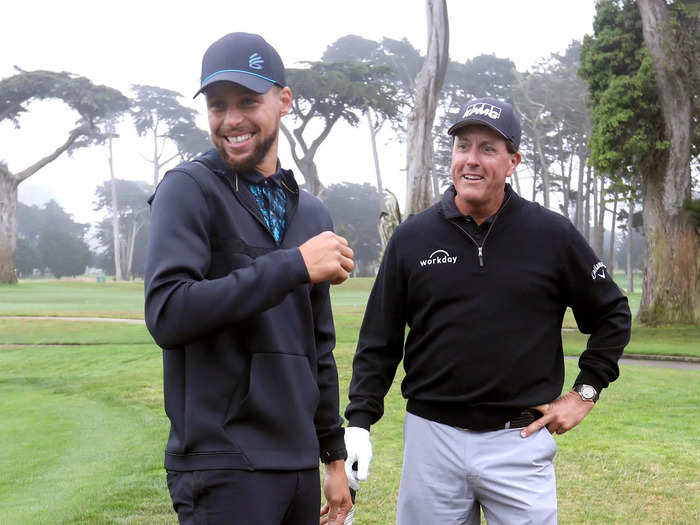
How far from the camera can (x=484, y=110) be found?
10.7ft

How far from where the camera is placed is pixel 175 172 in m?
2.27

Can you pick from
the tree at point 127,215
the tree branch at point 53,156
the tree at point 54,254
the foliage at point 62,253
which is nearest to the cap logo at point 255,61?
the tree branch at point 53,156

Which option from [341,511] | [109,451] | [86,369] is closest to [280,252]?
[341,511]

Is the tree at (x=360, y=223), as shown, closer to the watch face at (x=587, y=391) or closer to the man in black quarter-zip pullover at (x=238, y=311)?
the watch face at (x=587, y=391)

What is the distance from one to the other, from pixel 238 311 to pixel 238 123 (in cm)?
63

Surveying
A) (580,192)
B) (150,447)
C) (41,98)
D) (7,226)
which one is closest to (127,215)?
(7,226)

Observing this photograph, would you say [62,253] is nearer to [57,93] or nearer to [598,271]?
[57,93]

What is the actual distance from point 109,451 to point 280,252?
630cm

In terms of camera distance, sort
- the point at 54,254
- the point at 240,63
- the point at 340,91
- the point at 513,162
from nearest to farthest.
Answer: the point at 240,63, the point at 513,162, the point at 340,91, the point at 54,254

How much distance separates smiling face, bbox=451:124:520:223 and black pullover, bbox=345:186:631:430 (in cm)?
6

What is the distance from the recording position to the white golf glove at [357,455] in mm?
2996

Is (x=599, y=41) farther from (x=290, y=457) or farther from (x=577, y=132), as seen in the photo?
(x=577, y=132)

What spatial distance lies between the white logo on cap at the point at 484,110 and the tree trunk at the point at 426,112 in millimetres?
16059

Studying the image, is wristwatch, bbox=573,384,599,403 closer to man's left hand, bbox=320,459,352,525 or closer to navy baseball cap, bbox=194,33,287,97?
man's left hand, bbox=320,459,352,525
